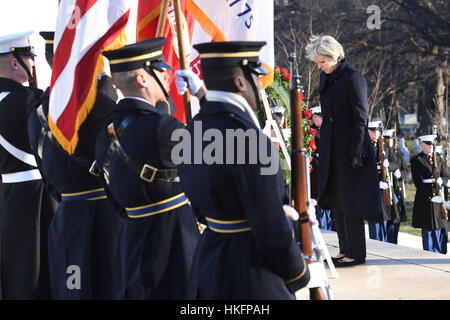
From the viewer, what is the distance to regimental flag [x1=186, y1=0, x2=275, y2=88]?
5.08 m

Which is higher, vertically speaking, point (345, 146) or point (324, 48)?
point (324, 48)

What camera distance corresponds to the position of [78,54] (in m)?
4.23

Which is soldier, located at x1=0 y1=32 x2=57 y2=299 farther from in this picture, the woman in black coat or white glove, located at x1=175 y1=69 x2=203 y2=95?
the woman in black coat

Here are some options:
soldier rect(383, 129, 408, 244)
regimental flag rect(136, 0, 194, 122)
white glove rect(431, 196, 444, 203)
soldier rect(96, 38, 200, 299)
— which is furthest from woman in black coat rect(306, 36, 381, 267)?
soldier rect(383, 129, 408, 244)

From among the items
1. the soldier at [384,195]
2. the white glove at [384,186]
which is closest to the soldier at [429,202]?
the soldier at [384,195]

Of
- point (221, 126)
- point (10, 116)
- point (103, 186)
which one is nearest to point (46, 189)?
point (10, 116)

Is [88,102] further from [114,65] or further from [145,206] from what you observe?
[145,206]

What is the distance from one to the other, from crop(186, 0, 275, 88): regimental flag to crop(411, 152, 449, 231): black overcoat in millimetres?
5226

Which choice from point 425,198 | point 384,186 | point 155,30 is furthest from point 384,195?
point 155,30

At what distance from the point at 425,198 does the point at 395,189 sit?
1.37 m

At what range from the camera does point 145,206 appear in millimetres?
3469

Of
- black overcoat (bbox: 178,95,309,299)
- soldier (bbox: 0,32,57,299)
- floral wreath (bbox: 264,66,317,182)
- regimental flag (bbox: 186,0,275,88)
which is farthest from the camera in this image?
floral wreath (bbox: 264,66,317,182)

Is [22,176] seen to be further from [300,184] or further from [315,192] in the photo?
[315,192]

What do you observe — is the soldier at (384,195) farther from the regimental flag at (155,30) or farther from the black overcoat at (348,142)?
the regimental flag at (155,30)
